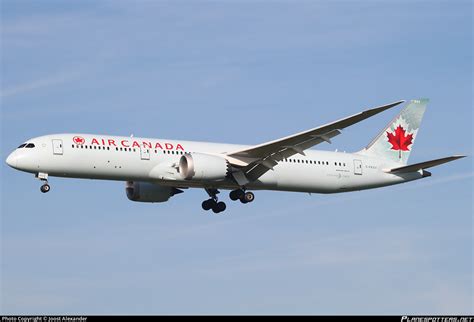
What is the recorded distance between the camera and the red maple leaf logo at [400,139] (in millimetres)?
65688

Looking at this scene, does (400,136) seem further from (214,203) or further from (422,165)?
(214,203)

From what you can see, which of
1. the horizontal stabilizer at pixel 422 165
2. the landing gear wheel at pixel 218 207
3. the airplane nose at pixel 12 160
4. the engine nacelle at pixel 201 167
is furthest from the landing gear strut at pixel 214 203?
the airplane nose at pixel 12 160

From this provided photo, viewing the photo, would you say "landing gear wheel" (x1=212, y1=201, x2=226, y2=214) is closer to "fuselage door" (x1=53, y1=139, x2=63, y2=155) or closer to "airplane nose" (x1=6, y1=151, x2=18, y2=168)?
"fuselage door" (x1=53, y1=139, x2=63, y2=155)

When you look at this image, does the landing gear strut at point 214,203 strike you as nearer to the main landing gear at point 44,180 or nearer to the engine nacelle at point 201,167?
the engine nacelle at point 201,167

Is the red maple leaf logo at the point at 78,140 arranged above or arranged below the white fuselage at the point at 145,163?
above

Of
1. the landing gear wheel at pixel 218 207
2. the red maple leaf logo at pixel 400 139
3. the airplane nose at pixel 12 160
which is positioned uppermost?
the red maple leaf logo at pixel 400 139

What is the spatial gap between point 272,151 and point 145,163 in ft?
23.0

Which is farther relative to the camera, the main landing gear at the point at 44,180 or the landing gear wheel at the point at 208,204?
the landing gear wheel at the point at 208,204

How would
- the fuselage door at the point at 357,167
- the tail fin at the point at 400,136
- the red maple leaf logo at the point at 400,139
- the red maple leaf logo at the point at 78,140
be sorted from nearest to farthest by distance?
the red maple leaf logo at the point at 78,140 → the fuselage door at the point at 357,167 → the tail fin at the point at 400,136 → the red maple leaf logo at the point at 400,139

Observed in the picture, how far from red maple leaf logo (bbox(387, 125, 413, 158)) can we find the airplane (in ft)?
0.20

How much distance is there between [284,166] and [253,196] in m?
2.44

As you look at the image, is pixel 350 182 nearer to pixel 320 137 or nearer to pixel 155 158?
pixel 320 137

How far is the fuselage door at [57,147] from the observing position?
55422mm

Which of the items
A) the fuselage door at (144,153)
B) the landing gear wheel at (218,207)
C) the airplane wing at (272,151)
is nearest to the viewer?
the airplane wing at (272,151)
